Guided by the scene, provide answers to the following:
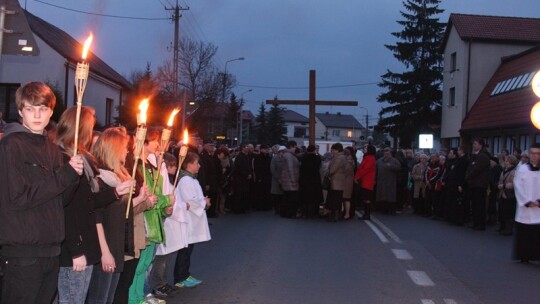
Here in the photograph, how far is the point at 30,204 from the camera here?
3.51 meters

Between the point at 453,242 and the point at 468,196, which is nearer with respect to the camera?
the point at 453,242

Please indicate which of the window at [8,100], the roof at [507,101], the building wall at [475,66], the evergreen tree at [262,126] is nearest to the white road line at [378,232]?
the roof at [507,101]

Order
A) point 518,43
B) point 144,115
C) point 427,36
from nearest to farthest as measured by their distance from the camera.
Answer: point 144,115 < point 518,43 < point 427,36

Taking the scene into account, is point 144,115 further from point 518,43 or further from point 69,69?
point 518,43

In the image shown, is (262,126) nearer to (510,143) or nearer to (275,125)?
(275,125)

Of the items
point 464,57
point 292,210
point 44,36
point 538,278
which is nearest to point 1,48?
point 538,278

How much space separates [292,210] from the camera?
Result: 646 inches

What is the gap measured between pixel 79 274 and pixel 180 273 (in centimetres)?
362

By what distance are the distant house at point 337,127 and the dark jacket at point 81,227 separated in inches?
5198

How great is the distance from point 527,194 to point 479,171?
14.7ft

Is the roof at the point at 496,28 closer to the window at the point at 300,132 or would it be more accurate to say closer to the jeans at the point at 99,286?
the jeans at the point at 99,286

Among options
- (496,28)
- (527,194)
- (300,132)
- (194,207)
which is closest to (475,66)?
(496,28)

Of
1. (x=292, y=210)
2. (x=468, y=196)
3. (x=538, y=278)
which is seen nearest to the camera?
(x=538, y=278)

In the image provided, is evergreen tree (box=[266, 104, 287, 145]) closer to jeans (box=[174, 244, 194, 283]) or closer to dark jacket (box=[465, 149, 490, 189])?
dark jacket (box=[465, 149, 490, 189])
